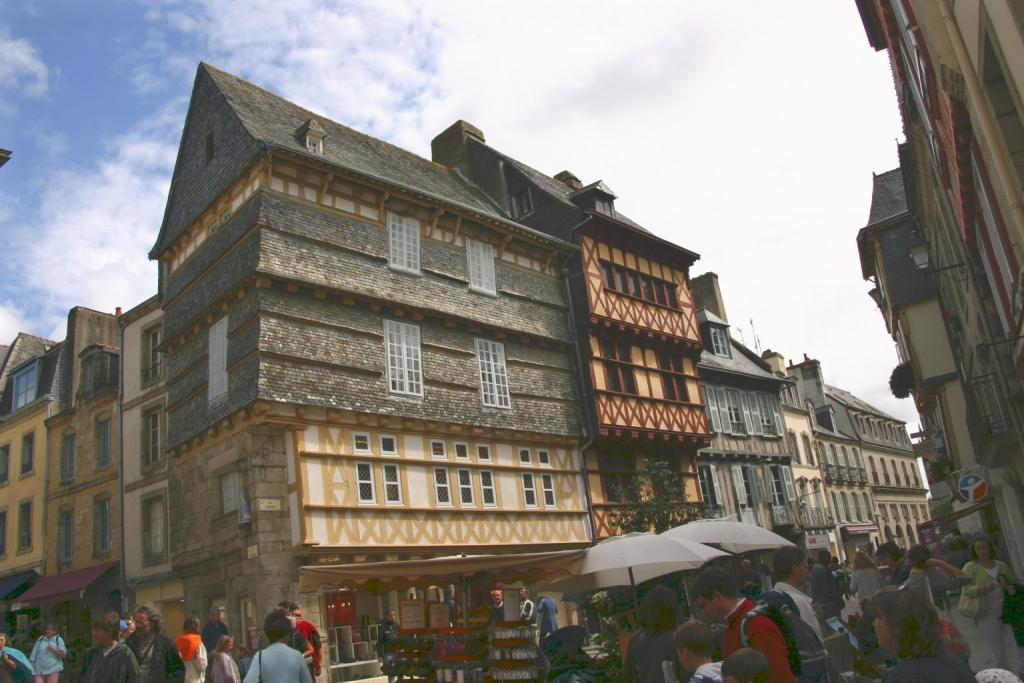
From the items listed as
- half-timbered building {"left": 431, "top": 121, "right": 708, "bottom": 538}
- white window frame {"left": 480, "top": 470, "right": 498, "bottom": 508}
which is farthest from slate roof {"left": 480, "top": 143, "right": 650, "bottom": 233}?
white window frame {"left": 480, "top": 470, "right": 498, "bottom": 508}

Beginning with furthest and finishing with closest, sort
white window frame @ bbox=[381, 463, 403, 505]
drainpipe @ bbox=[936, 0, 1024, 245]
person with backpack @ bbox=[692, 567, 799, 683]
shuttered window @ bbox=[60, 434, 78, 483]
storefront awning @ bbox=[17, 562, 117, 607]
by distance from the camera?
shuttered window @ bbox=[60, 434, 78, 483] → storefront awning @ bbox=[17, 562, 117, 607] → white window frame @ bbox=[381, 463, 403, 505] → drainpipe @ bbox=[936, 0, 1024, 245] → person with backpack @ bbox=[692, 567, 799, 683]

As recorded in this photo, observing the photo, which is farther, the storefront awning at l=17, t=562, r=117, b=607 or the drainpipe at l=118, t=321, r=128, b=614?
the storefront awning at l=17, t=562, r=117, b=607

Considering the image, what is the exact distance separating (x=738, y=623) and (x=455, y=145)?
23680mm

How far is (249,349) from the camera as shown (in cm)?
1579

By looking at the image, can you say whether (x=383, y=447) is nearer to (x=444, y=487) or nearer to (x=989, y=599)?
(x=444, y=487)

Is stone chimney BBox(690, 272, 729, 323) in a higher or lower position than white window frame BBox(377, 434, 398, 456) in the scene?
higher

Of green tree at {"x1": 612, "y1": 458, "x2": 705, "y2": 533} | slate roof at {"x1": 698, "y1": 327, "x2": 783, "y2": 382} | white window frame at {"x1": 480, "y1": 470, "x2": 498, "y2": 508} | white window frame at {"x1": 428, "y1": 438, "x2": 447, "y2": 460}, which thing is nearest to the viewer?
white window frame at {"x1": 428, "y1": 438, "x2": 447, "y2": 460}

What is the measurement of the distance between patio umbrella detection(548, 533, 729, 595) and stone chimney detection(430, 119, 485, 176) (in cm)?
1677

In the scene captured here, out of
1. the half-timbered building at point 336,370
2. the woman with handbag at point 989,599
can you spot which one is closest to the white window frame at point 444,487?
the half-timbered building at point 336,370

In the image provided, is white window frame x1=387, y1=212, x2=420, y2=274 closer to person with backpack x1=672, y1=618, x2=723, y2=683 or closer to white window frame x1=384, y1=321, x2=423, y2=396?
white window frame x1=384, y1=321, x2=423, y2=396

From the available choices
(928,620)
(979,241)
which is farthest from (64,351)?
(928,620)

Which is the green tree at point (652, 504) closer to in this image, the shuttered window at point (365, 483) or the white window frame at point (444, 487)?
the white window frame at point (444, 487)

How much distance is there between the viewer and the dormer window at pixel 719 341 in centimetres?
3132

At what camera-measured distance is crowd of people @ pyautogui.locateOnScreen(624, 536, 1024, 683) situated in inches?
128
